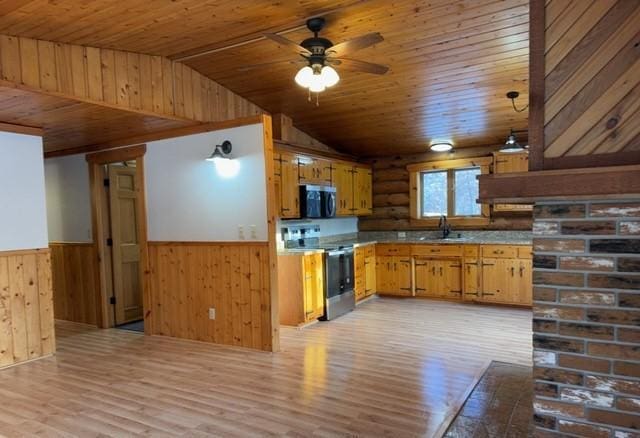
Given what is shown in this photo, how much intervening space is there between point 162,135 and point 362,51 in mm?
2293

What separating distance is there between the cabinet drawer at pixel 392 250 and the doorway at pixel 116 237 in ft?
11.2

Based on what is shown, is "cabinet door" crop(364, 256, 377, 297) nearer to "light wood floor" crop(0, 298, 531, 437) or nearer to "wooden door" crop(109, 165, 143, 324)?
"light wood floor" crop(0, 298, 531, 437)

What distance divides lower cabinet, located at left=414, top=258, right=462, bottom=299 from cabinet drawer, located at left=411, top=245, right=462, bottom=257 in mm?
91

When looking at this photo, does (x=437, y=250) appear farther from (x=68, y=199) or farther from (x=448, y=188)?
(x=68, y=199)

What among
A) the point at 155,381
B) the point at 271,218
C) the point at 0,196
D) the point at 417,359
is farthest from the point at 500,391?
the point at 0,196

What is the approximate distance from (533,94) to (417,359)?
2610 mm

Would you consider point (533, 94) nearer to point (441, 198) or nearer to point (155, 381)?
point (155, 381)

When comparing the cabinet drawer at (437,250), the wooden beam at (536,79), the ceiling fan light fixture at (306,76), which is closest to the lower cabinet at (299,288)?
the cabinet drawer at (437,250)

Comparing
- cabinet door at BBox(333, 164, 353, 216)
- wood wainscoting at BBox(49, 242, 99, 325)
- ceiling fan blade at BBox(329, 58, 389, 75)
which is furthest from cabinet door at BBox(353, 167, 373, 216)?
wood wainscoting at BBox(49, 242, 99, 325)

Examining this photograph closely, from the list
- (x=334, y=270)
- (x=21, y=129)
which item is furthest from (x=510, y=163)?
(x=21, y=129)

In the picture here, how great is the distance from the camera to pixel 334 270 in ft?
17.4

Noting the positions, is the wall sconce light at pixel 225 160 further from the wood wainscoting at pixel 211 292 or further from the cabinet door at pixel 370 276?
the cabinet door at pixel 370 276

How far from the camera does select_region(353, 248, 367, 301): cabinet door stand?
5914 mm

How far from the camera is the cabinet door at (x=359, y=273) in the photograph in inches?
233
